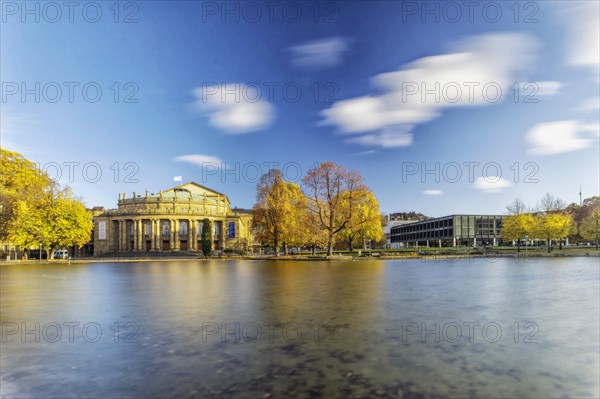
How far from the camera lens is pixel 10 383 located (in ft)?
26.8

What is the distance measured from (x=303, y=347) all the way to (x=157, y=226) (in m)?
97.5

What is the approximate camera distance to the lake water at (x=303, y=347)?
768 centimetres

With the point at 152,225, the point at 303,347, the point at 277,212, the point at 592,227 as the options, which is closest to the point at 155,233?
the point at 152,225

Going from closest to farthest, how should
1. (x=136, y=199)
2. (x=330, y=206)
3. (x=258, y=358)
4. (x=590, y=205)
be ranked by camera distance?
(x=258, y=358), (x=330, y=206), (x=136, y=199), (x=590, y=205)

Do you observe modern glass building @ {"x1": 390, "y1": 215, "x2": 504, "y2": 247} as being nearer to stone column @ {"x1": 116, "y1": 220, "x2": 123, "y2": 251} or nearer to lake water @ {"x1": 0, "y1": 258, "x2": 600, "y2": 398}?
stone column @ {"x1": 116, "y1": 220, "x2": 123, "y2": 251}

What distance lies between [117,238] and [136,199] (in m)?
11.5

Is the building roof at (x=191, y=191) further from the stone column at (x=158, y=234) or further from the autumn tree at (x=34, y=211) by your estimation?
the autumn tree at (x=34, y=211)

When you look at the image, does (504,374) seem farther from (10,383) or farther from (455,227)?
(455,227)

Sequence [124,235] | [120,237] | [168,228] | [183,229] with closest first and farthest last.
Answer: [124,235] → [168,228] → [120,237] → [183,229]

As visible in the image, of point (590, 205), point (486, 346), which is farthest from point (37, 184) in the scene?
point (590, 205)

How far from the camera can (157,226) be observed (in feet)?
330

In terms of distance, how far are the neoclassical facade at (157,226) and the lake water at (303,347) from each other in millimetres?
84267

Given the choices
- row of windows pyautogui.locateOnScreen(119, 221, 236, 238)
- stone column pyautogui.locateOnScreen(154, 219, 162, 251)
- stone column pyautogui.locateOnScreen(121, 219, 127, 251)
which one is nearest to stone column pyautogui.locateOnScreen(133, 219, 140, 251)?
row of windows pyautogui.locateOnScreen(119, 221, 236, 238)

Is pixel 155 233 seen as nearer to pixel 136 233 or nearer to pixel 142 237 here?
pixel 142 237
